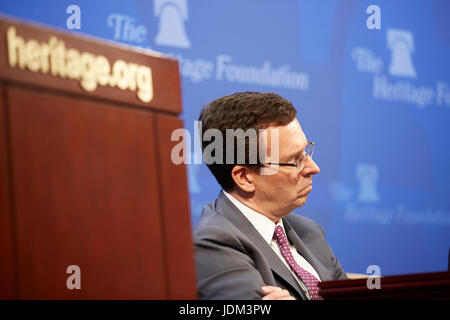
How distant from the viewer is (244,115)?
6.36 feet

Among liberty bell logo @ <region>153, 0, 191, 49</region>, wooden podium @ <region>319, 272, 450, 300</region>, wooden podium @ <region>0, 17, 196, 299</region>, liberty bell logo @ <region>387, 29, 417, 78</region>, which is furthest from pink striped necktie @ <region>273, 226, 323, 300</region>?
liberty bell logo @ <region>387, 29, 417, 78</region>

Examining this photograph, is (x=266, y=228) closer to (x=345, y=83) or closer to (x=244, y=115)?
(x=244, y=115)

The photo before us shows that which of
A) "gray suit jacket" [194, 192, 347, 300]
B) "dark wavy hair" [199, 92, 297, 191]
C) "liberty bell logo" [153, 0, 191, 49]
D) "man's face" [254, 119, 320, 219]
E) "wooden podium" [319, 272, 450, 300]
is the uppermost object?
"liberty bell logo" [153, 0, 191, 49]

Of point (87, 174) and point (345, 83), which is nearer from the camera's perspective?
point (87, 174)

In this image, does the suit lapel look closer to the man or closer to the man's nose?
the man

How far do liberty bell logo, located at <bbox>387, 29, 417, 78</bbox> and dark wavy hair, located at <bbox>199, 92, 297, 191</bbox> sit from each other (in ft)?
5.93

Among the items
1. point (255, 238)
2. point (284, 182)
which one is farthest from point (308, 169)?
point (255, 238)

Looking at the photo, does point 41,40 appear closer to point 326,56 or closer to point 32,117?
point 32,117

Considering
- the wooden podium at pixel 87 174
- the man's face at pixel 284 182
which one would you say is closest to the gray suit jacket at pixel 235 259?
the man's face at pixel 284 182

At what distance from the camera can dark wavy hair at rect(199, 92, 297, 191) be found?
6.36 feet

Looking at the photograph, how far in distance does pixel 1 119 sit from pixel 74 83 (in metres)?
0.12

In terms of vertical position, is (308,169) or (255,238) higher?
(308,169)

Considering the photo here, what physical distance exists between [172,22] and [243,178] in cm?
118
